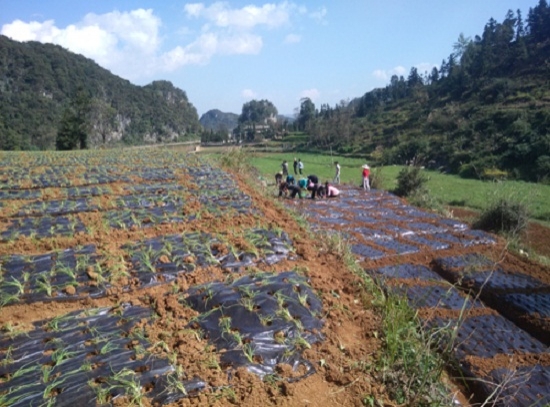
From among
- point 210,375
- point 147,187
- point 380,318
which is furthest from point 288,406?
point 147,187

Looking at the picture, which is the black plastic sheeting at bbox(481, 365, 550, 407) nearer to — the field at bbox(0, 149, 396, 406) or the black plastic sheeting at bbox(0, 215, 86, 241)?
the field at bbox(0, 149, 396, 406)

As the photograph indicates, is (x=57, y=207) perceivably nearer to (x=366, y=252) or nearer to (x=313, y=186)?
(x=366, y=252)

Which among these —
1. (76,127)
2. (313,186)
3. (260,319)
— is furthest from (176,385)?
(76,127)

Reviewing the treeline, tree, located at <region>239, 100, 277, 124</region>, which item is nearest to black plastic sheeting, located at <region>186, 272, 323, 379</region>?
the treeline

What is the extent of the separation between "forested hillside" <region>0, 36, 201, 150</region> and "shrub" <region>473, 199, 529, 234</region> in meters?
37.1

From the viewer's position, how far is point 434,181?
24969mm

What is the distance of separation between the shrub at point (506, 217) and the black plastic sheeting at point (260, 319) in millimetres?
8475

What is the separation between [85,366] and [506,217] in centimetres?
1077

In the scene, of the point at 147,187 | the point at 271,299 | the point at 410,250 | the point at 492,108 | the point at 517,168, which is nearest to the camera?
the point at 271,299

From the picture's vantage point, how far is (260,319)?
3.23 metres

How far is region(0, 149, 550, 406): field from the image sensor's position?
99.0 inches

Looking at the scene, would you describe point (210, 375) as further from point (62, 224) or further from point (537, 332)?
point (62, 224)

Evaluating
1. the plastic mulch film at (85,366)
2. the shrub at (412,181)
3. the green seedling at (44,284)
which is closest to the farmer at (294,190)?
the shrub at (412,181)

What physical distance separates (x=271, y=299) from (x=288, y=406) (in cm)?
124
